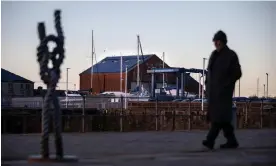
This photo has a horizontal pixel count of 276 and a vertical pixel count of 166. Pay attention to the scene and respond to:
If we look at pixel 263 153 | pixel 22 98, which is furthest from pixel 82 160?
pixel 22 98

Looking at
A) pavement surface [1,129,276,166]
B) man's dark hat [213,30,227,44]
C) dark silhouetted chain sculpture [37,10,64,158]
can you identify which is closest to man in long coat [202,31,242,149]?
man's dark hat [213,30,227,44]

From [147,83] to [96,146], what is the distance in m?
43.6

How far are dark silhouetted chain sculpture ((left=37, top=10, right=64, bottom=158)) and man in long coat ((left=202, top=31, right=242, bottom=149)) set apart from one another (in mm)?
2030

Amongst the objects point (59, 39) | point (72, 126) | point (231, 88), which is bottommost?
point (72, 126)

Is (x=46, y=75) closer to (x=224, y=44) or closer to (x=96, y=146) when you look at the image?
(x=96, y=146)

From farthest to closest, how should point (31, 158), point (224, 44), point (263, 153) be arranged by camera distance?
point (224, 44), point (263, 153), point (31, 158)

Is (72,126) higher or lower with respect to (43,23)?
lower

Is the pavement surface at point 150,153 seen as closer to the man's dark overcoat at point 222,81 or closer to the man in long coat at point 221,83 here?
the man in long coat at point 221,83

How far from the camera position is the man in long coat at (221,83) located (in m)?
6.23

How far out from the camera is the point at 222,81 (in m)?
6.24

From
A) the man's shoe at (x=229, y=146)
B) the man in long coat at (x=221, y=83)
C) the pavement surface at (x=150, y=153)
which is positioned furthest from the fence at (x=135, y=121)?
the man in long coat at (x=221, y=83)

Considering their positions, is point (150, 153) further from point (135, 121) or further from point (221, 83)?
point (135, 121)

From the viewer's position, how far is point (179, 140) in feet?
25.4

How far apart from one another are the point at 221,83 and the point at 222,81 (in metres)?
0.03
